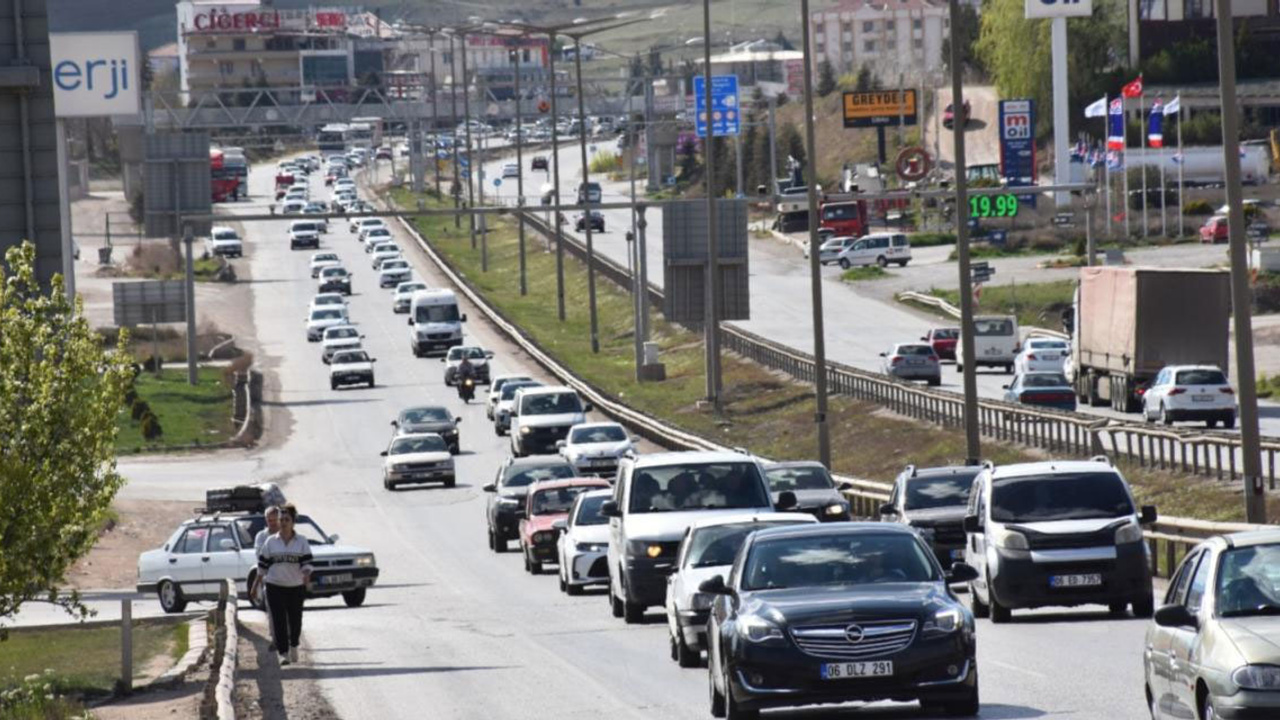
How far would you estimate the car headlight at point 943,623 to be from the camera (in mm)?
16234

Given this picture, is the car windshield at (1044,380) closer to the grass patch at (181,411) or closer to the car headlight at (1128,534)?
the grass patch at (181,411)

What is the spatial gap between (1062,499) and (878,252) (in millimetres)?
88209

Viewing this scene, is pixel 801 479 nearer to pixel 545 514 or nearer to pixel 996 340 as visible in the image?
pixel 545 514

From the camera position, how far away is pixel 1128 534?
23.7m

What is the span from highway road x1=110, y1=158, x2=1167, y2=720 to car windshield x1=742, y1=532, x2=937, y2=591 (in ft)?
3.09

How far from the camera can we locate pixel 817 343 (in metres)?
49.2

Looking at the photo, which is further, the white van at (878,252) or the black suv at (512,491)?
the white van at (878,252)

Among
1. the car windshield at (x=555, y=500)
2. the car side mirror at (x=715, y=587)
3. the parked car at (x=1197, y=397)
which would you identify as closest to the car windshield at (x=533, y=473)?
the car windshield at (x=555, y=500)

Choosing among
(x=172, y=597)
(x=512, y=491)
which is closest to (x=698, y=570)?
(x=172, y=597)

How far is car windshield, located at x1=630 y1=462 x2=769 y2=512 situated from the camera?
2709cm

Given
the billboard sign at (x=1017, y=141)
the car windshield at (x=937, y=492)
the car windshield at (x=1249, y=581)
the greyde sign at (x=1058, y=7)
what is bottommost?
the car windshield at (x=937, y=492)

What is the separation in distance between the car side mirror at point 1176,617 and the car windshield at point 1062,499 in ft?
34.6

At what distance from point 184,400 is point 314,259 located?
153 ft

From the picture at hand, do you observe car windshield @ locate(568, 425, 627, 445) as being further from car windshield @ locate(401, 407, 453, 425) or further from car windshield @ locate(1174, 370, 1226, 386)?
car windshield @ locate(1174, 370, 1226, 386)
